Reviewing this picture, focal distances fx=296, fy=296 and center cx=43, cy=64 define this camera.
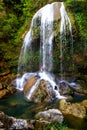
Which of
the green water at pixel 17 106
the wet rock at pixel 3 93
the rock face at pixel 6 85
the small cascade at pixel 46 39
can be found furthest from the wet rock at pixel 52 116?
the small cascade at pixel 46 39

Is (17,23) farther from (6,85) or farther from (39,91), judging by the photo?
(39,91)

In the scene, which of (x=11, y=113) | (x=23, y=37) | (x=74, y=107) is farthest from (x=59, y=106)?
(x=23, y=37)

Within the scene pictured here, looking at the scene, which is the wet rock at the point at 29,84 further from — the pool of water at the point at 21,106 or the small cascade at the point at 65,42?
the small cascade at the point at 65,42

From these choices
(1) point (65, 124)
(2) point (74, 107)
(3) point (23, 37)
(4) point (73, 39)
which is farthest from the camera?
(3) point (23, 37)

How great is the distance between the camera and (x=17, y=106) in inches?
617

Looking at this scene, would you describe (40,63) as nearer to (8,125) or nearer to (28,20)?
(28,20)

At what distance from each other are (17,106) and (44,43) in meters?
6.04

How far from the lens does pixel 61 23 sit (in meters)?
19.9

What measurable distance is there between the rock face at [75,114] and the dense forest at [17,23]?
5845mm

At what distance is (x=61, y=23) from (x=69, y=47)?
1.71 meters

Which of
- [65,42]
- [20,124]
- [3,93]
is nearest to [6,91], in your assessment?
[3,93]

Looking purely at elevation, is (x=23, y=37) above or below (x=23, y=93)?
above

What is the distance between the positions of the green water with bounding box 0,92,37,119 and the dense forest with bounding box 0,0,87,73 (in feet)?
14.0

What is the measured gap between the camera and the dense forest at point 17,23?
19969mm
